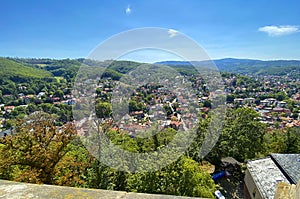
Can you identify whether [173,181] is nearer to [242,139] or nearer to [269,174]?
[269,174]

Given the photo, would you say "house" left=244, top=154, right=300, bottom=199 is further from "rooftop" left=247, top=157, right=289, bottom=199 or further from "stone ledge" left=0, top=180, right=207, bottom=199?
"stone ledge" left=0, top=180, right=207, bottom=199

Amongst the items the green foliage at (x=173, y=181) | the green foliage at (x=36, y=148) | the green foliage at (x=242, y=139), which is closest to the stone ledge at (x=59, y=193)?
the green foliage at (x=36, y=148)

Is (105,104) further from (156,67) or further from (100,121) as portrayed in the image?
(156,67)

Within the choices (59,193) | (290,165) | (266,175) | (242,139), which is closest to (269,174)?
(266,175)

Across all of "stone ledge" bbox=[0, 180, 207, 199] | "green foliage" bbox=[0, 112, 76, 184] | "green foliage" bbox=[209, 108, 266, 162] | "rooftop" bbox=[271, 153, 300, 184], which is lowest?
"green foliage" bbox=[209, 108, 266, 162]

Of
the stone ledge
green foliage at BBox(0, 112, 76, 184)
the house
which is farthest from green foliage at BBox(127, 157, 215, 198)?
the stone ledge

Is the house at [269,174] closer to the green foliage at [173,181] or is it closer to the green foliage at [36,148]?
the green foliage at [173,181]

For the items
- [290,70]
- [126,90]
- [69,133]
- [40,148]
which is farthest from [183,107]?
[290,70]

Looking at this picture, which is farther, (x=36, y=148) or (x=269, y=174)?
(x=269, y=174)
